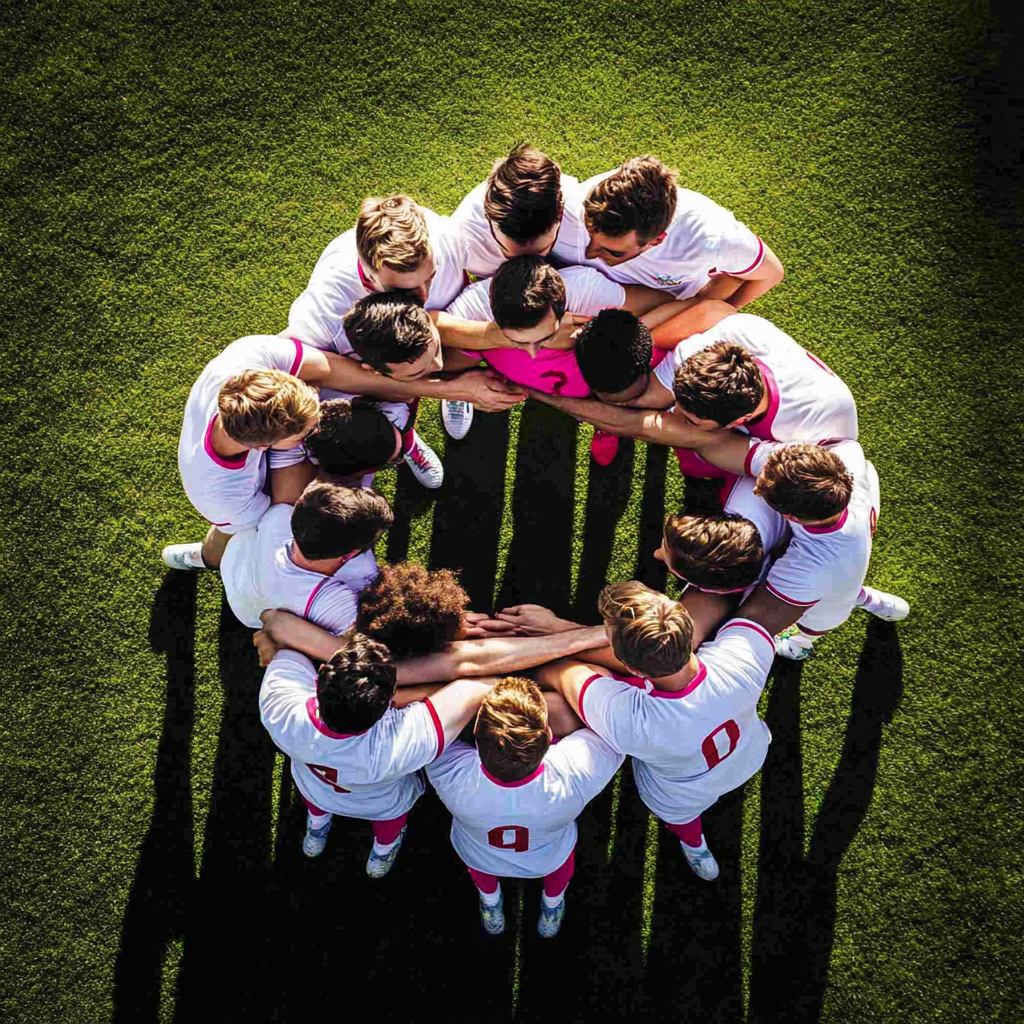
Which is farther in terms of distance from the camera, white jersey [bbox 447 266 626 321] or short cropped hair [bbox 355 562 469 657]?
white jersey [bbox 447 266 626 321]

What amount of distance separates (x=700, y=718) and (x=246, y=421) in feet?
7.19

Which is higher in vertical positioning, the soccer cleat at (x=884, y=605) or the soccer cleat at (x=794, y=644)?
the soccer cleat at (x=884, y=605)

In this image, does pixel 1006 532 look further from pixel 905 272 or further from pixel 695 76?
pixel 695 76

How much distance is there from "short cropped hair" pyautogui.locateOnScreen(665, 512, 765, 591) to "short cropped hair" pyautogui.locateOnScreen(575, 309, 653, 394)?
0.67 metres

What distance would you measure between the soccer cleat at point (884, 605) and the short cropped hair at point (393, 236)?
9.07 feet

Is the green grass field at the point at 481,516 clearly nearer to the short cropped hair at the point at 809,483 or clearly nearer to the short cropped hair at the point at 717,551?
the short cropped hair at the point at 717,551

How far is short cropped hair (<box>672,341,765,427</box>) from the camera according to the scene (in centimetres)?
319

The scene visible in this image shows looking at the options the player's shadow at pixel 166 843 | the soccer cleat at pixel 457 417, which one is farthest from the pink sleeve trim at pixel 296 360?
the player's shadow at pixel 166 843

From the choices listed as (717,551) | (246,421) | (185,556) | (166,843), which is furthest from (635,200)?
(166,843)

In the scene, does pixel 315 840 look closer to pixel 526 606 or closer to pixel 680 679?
pixel 526 606

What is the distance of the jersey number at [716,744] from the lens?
3.28 metres

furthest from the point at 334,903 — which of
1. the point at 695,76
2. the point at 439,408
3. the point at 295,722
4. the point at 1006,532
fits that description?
the point at 695,76

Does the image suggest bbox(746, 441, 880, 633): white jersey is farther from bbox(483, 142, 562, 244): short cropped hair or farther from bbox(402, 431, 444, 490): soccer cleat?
bbox(402, 431, 444, 490): soccer cleat

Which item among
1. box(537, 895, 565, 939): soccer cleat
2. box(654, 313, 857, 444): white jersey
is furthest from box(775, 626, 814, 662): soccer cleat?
box(537, 895, 565, 939): soccer cleat
